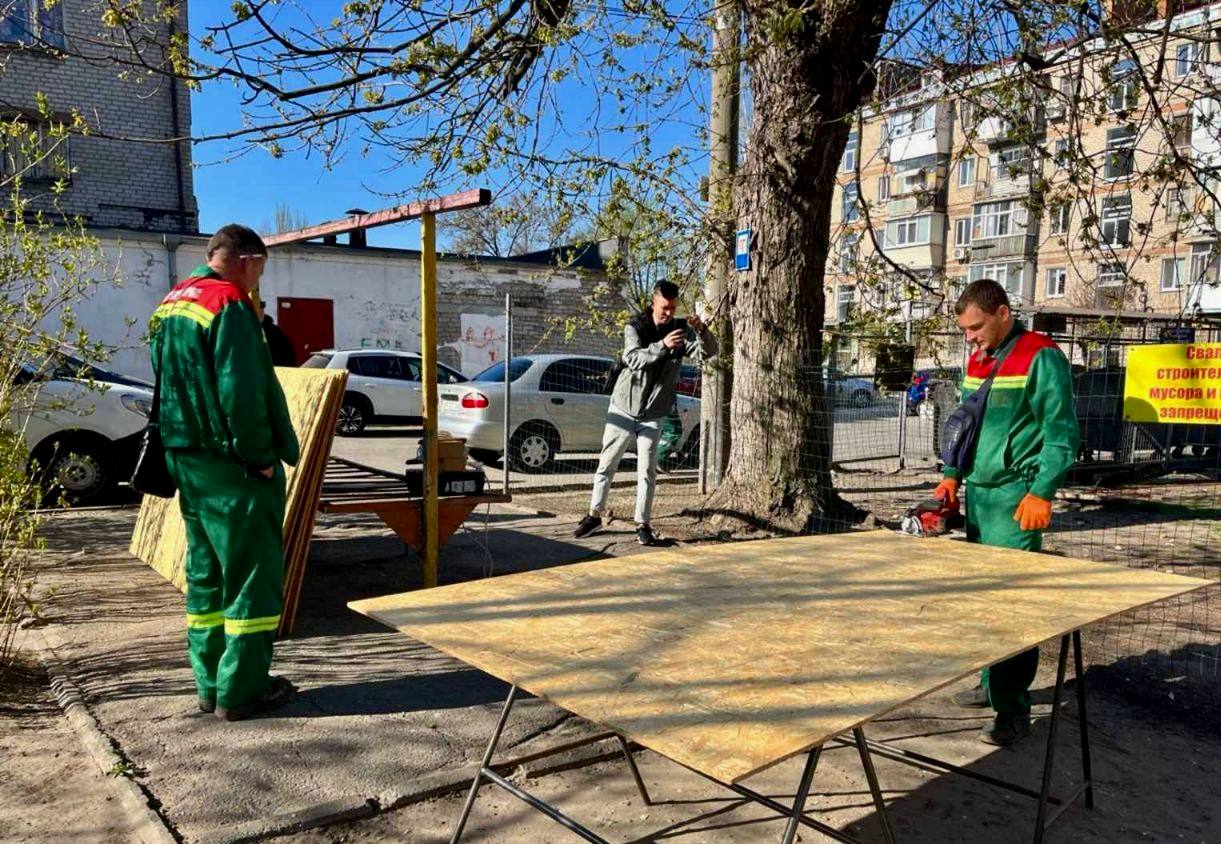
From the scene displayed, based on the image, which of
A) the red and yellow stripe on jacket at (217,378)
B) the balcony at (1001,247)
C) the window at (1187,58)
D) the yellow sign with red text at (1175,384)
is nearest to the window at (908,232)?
the balcony at (1001,247)

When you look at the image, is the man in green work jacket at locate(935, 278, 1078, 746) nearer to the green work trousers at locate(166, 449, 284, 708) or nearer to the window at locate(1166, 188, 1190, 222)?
the green work trousers at locate(166, 449, 284, 708)

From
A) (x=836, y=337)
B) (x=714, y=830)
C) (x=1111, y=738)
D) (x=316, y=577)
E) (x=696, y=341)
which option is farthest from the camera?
(x=836, y=337)

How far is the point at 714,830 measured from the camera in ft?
9.56

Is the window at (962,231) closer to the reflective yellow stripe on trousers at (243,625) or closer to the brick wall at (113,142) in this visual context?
the brick wall at (113,142)

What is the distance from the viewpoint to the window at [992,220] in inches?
1732

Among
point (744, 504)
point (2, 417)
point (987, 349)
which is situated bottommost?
point (744, 504)

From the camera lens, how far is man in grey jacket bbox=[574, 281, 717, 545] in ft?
22.3

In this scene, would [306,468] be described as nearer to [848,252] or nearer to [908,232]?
[848,252]

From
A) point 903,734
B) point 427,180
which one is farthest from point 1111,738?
point 427,180

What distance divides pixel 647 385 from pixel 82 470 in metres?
5.57

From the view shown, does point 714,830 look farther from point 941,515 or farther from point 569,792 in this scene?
point 941,515

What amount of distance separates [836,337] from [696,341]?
1621mm

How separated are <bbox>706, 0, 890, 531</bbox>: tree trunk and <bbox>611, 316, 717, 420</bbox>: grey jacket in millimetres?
623

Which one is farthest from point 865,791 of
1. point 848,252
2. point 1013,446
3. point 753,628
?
point 848,252
